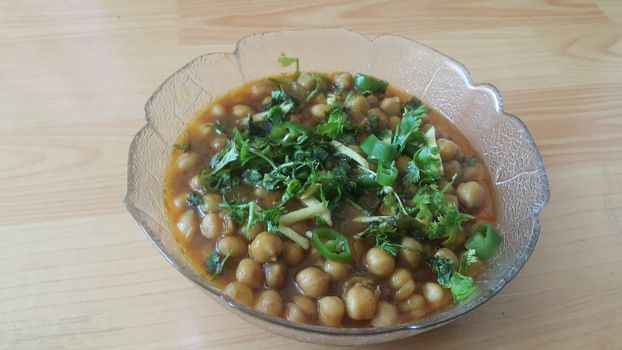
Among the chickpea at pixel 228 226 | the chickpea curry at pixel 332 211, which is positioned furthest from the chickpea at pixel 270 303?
the chickpea at pixel 228 226

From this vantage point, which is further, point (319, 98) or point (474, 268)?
point (319, 98)

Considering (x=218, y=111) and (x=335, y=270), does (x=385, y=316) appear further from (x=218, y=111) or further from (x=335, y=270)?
(x=218, y=111)

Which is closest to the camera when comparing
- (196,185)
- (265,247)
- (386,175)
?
(265,247)

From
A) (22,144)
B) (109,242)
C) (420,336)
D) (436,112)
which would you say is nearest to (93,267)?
(109,242)

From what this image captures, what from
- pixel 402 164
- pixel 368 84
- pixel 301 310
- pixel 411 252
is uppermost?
pixel 368 84

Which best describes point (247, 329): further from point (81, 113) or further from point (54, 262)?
point (81, 113)

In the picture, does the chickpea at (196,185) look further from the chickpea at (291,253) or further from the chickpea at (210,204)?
the chickpea at (291,253)

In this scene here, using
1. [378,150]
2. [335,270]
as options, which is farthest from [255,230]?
[378,150]

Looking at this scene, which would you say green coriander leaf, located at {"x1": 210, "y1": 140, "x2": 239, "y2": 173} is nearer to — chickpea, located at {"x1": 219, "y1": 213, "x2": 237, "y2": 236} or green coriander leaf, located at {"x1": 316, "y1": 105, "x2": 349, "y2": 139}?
chickpea, located at {"x1": 219, "y1": 213, "x2": 237, "y2": 236}
